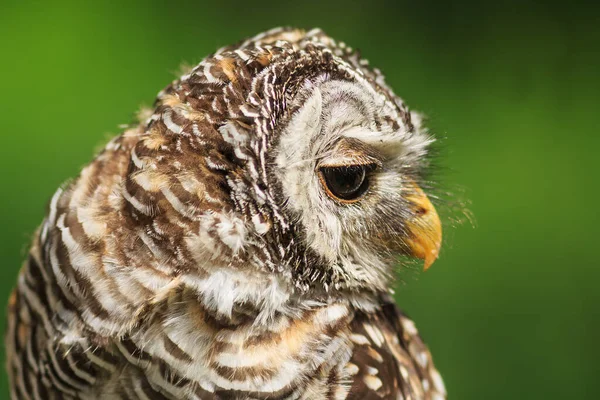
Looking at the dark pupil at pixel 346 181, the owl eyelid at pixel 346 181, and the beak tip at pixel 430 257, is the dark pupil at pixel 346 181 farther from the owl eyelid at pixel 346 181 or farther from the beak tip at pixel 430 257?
the beak tip at pixel 430 257

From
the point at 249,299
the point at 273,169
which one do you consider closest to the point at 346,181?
the point at 273,169

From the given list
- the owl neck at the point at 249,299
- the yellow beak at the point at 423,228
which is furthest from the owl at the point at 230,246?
the yellow beak at the point at 423,228

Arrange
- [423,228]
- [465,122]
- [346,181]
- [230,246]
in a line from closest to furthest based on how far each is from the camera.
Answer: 1. [230,246]
2. [346,181]
3. [423,228]
4. [465,122]

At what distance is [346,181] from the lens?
140cm

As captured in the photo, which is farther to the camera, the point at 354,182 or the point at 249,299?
the point at 354,182

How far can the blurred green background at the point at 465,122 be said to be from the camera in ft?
11.2

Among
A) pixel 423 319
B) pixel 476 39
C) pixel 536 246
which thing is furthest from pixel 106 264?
pixel 476 39

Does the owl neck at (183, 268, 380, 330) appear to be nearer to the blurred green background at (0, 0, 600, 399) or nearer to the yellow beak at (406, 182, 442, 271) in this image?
the yellow beak at (406, 182, 442, 271)

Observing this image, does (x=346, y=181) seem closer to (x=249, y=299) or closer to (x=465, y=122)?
(x=249, y=299)

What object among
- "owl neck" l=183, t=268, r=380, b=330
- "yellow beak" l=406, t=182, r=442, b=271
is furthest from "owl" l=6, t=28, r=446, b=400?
"yellow beak" l=406, t=182, r=442, b=271

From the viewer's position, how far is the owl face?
132cm

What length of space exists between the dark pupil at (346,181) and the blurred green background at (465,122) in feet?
5.57

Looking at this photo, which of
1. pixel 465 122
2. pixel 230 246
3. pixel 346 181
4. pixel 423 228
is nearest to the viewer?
pixel 230 246

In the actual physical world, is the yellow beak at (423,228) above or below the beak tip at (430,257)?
above
